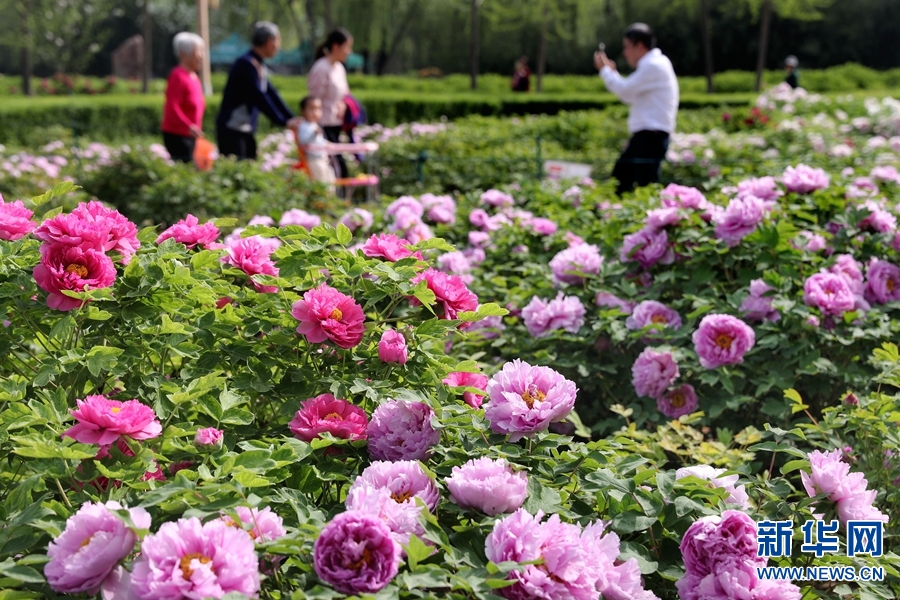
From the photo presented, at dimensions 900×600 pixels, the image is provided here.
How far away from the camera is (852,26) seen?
123 feet

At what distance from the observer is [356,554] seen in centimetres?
109

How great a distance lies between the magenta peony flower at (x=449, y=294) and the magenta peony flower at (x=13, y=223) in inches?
31.8

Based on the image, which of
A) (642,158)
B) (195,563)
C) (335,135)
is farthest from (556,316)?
(335,135)

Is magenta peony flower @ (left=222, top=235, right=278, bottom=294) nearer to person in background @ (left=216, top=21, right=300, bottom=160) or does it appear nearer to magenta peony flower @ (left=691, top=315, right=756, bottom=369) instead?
magenta peony flower @ (left=691, top=315, right=756, bottom=369)

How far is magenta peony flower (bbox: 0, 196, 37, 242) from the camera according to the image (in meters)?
1.74

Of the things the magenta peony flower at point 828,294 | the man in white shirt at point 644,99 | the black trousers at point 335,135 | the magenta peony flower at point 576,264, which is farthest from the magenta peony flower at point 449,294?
the black trousers at point 335,135

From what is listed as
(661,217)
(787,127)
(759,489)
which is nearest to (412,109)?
(787,127)

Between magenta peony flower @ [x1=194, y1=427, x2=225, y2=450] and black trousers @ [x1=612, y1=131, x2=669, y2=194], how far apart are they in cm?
492

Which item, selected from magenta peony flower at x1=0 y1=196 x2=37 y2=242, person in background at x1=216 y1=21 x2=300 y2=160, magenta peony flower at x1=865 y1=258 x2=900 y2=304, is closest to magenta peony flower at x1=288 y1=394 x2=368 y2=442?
magenta peony flower at x1=0 y1=196 x2=37 y2=242

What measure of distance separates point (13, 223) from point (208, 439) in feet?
2.43

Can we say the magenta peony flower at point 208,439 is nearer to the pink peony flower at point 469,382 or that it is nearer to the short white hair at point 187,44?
the pink peony flower at point 469,382

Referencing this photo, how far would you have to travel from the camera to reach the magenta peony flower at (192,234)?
6.32 feet

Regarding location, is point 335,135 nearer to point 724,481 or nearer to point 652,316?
point 652,316

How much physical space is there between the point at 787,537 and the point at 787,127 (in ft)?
30.9
